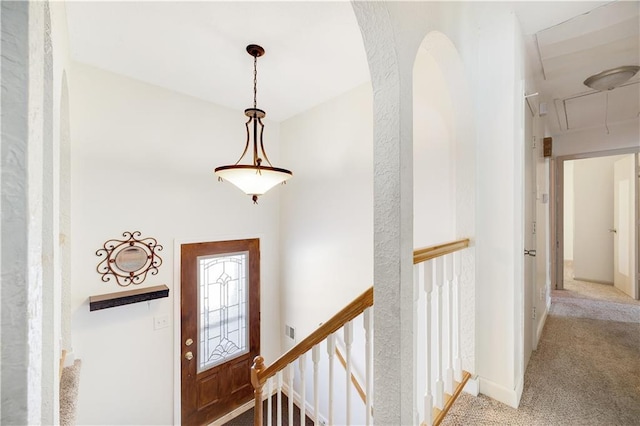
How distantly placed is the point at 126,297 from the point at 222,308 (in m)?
0.99

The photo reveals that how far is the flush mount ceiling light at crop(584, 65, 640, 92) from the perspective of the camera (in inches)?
72.7

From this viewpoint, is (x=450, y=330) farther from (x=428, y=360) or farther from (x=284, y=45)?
(x=284, y=45)

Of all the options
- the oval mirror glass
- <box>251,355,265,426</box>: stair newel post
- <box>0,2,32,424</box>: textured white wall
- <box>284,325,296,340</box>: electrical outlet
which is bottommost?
<box>284,325,296,340</box>: electrical outlet

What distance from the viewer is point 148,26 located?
6.08 ft

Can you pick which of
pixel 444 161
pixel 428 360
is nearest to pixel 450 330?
pixel 428 360

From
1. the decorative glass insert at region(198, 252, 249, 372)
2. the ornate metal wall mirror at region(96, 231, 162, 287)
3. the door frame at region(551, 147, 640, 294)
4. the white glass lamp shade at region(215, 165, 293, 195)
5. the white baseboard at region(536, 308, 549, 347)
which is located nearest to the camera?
the white glass lamp shade at region(215, 165, 293, 195)

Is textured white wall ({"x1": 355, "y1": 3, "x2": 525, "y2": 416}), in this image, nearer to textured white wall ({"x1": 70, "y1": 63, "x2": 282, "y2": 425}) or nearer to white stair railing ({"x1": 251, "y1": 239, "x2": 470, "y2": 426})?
white stair railing ({"x1": 251, "y1": 239, "x2": 470, "y2": 426})

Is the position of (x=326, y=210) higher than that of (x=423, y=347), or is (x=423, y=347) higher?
(x=326, y=210)

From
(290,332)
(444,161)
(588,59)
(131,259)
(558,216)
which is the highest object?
(588,59)

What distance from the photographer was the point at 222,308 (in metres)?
3.11

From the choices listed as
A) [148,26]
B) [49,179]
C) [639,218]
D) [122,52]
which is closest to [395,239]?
[49,179]

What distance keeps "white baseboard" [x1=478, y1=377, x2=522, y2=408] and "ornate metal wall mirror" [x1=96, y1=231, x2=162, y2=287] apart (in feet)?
8.98

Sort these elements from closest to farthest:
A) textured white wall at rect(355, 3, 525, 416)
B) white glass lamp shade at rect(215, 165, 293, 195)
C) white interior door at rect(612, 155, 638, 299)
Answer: textured white wall at rect(355, 3, 525, 416)
white glass lamp shade at rect(215, 165, 293, 195)
white interior door at rect(612, 155, 638, 299)

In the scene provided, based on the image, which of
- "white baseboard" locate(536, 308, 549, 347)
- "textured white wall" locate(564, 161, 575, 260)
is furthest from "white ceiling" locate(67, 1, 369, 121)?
"textured white wall" locate(564, 161, 575, 260)
